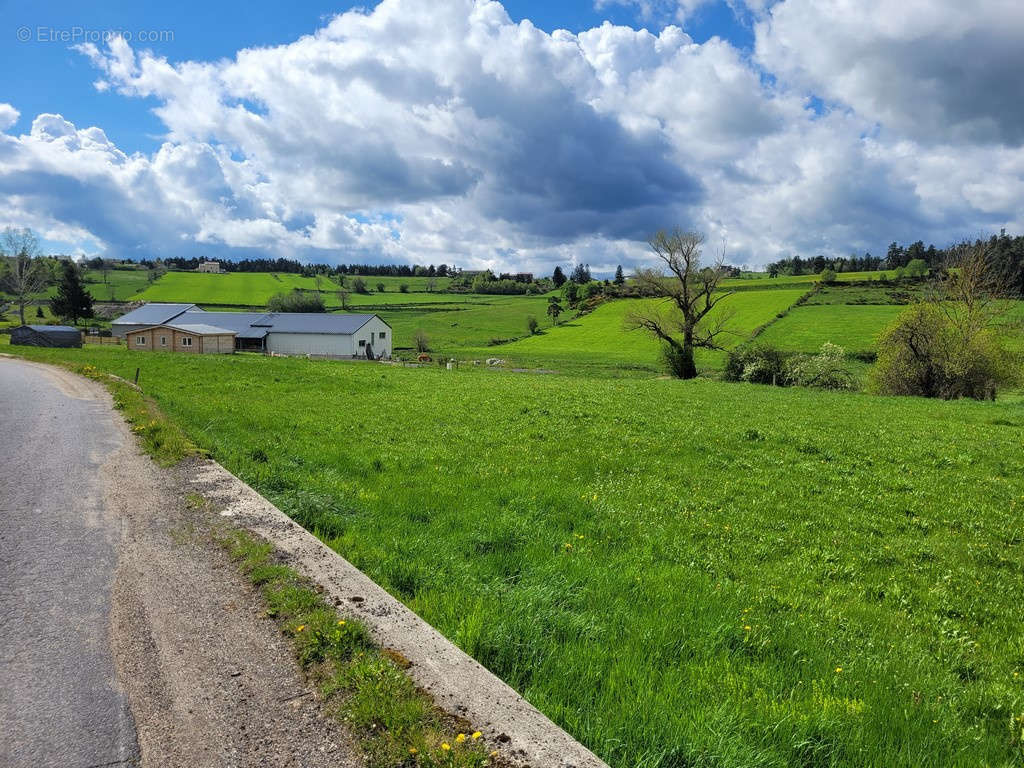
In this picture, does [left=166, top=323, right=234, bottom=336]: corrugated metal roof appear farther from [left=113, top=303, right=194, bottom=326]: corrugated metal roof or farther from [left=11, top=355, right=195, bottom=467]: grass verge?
[left=11, top=355, right=195, bottom=467]: grass verge

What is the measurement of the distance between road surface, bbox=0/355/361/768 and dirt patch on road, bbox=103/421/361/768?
0.04ft

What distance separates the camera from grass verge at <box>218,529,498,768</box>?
3.32 metres

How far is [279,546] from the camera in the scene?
20.6 ft

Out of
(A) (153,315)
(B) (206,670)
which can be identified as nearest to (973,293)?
(B) (206,670)

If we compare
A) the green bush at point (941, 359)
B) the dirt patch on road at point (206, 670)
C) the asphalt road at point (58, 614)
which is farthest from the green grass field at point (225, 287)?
the dirt patch on road at point (206, 670)

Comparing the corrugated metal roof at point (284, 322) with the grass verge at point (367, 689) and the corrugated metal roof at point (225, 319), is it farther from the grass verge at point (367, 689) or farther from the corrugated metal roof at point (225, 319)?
the grass verge at point (367, 689)

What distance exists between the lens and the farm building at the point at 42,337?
52625mm

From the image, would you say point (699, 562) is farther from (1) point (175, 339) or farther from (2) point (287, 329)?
(2) point (287, 329)

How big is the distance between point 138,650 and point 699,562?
6.59 meters

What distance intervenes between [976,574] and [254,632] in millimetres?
9557

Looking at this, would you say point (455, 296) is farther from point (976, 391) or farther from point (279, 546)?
point (279, 546)

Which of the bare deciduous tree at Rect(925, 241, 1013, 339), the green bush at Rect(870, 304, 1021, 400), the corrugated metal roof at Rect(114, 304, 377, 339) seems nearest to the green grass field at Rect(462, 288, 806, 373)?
the bare deciduous tree at Rect(925, 241, 1013, 339)

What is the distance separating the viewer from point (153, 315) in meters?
80.1

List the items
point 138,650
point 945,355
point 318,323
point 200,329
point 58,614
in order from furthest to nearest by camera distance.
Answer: point 318,323 → point 200,329 → point 945,355 → point 58,614 → point 138,650
